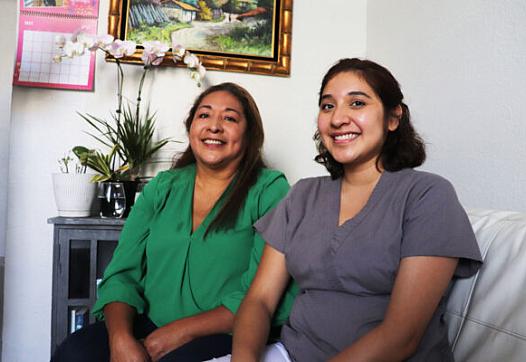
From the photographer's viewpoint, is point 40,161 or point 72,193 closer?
point 72,193

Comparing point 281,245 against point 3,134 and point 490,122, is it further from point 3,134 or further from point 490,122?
point 3,134

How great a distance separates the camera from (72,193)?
1.86 meters

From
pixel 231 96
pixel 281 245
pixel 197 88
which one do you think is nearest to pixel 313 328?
pixel 281 245

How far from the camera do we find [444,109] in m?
1.66

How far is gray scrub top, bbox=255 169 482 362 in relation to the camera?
3.24ft

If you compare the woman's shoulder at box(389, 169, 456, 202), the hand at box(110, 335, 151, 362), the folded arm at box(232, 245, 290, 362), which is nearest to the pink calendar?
the hand at box(110, 335, 151, 362)

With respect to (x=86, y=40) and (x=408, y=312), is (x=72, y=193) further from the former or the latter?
(x=408, y=312)

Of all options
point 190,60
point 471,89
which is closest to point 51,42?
point 190,60

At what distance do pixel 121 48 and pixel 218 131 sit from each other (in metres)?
0.72

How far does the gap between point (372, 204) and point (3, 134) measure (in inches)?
156

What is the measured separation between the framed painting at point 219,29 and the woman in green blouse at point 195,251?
667 millimetres

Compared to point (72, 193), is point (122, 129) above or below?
above

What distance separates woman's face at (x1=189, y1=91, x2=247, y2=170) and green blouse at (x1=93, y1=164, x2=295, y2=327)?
11cm

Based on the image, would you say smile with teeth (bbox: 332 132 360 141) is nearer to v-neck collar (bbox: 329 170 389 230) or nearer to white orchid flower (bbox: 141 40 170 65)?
v-neck collar (bbox: 329 170 389 230)
